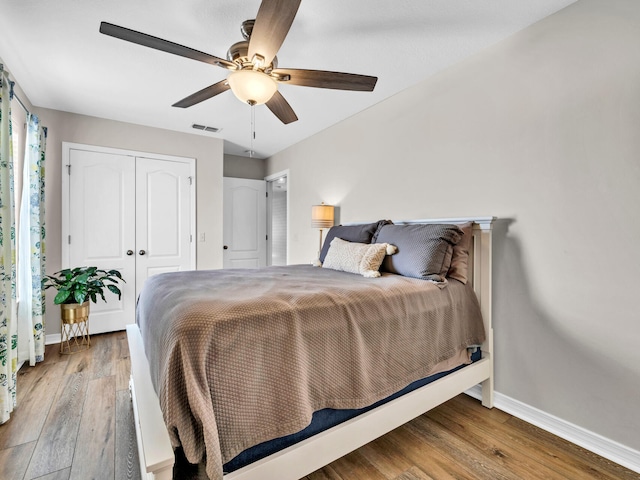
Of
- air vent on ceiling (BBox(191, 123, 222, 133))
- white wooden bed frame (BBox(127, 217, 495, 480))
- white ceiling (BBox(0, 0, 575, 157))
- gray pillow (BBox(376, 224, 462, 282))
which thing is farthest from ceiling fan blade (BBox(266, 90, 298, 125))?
air vent on ceiling (BBox(191, 123, 222, 133))

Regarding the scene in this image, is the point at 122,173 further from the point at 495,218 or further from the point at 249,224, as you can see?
the point at 495,218

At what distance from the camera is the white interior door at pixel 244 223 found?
4.85 metres

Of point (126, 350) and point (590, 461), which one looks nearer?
point (590, 461)

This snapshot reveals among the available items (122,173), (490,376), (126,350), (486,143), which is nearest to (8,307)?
(126,350)

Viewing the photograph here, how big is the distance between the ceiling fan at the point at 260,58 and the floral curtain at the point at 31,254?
6.16 feet

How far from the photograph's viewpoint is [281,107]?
216 cm

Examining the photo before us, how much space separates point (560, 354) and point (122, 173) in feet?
14.6

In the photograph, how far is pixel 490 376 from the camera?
79.5 inches

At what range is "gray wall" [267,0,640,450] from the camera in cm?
155

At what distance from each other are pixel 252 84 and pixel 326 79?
44 cm

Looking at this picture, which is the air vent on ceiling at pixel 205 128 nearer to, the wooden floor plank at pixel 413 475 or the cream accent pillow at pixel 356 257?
the cream accent pillow at pixel 356 257

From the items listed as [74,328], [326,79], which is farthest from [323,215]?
[74,328]

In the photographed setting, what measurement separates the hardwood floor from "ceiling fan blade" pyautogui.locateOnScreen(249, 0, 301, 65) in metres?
2.10

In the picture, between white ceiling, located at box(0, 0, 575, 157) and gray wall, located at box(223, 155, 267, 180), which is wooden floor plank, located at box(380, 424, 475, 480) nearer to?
white ceiling, located at box(0, 0, 575, 157)
